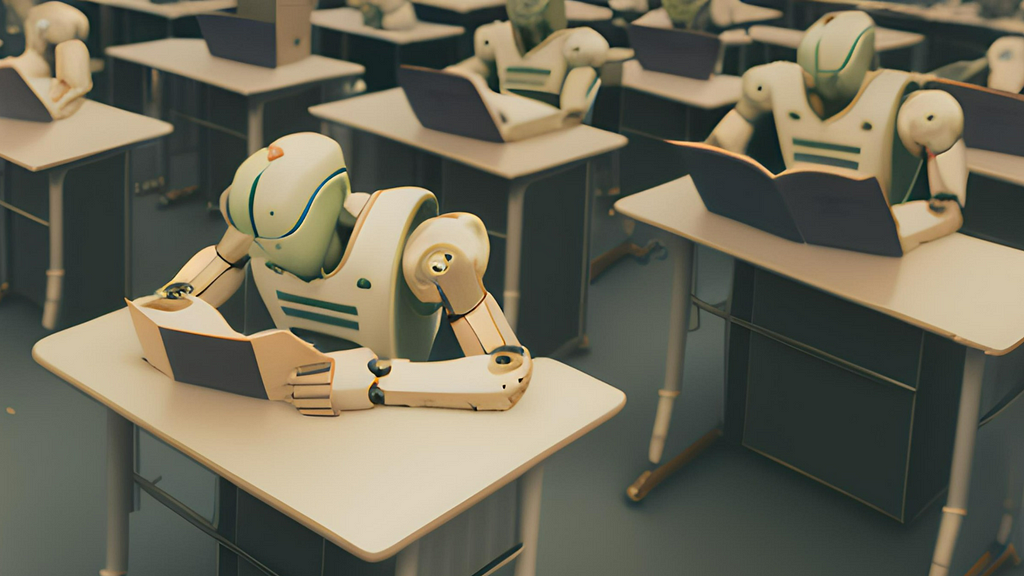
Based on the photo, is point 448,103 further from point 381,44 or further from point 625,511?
point 381,44

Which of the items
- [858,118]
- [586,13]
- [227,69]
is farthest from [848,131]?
[586,13]

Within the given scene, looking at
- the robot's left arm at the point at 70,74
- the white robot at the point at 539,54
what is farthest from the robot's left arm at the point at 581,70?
the robot's left arm at the point at 70,74

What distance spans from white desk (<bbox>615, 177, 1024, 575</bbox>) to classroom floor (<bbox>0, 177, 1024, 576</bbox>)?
35cm

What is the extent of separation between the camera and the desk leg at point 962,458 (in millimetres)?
2129

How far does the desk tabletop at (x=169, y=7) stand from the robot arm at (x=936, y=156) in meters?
3.26

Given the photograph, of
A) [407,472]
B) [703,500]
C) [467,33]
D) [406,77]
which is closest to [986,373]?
[703,500]

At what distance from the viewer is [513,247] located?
2.98m

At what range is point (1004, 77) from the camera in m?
3.44

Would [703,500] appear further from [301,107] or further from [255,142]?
[301,107]

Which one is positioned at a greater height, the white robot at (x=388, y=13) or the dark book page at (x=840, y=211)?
the white robot at (x=388, y=13)

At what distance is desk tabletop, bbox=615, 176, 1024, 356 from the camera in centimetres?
209

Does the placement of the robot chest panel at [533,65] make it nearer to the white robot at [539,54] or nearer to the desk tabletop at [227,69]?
the white robot at [539,54]

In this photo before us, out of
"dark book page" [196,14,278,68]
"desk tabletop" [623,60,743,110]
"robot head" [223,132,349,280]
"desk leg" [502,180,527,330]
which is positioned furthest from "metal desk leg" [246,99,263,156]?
"robot head" [223,132,349,280]

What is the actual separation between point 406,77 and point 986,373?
175 cm
